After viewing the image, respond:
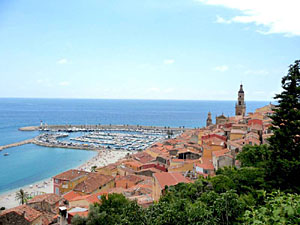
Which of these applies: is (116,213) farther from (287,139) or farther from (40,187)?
(40,187)

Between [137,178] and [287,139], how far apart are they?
732 inches

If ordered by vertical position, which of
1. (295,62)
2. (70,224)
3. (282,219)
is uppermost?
(295,62)

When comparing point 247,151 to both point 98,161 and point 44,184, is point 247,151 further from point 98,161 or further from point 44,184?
point 98,161

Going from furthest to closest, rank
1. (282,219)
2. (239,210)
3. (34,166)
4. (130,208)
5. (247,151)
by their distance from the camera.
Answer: (34,166) < (247,151) < (130,208) < (239,210) < (282,219)

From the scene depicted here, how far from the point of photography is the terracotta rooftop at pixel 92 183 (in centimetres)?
2452

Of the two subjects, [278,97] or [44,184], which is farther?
[44,184]

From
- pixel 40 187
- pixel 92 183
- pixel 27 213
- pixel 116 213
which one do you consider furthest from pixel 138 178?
pixel 40 187

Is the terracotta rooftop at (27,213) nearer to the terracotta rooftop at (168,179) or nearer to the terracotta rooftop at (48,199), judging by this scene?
the terracotta rooftop at (48,199)

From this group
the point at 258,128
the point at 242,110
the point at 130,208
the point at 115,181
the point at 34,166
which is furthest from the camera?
the point at 242,110

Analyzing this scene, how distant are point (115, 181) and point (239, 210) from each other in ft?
67.2

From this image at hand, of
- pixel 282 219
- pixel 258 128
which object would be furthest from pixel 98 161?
pixel 282 219

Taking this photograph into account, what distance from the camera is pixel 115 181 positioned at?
28.0 metres

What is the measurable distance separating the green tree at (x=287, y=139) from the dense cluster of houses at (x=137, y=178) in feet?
4.15

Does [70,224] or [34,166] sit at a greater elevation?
[70,224]
